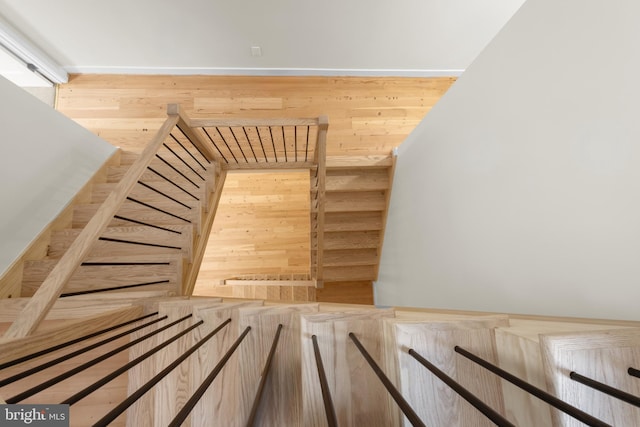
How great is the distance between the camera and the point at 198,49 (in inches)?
134

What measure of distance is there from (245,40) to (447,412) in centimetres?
368

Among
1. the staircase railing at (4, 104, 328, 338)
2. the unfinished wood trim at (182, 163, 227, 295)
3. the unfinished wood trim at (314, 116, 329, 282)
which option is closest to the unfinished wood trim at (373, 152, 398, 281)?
the staircase railing at (4, 104, 328, 338)

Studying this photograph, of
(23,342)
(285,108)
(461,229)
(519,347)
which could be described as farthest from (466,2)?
(23,342)

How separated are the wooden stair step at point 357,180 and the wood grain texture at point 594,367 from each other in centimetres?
246

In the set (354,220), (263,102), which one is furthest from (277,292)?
(263,102)

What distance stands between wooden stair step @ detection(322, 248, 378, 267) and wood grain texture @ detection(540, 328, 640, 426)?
2993mm

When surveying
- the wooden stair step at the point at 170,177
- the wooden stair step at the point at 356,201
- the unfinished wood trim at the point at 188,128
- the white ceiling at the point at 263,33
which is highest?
the white ceiling at the point at 263,33

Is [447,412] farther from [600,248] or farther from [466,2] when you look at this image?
[466,2]

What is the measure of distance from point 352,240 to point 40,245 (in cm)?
274

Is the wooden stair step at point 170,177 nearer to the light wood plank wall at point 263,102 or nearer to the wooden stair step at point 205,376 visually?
the light wood plank wall at point 263,102

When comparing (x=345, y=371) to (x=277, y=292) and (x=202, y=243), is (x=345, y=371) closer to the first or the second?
(x=202, y=243)

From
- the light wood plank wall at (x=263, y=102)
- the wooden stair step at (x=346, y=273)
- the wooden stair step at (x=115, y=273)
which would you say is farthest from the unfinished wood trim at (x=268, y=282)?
the wooden stair step at (x=115, y=273)

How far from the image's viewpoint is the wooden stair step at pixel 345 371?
34.3 inches

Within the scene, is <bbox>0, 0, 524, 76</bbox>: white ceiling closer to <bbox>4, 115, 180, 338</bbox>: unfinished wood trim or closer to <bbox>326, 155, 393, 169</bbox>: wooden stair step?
<bbox>326, 155, 393, 169</bbox>: wooden stair step
